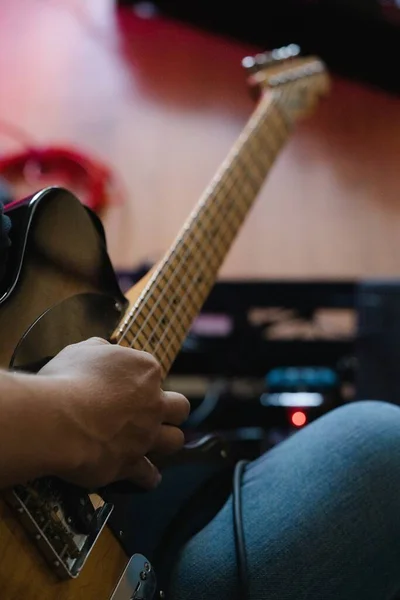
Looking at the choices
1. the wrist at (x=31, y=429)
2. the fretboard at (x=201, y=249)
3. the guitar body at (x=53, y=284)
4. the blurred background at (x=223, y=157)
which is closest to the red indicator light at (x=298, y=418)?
the blurred background at (x=223, y=157)

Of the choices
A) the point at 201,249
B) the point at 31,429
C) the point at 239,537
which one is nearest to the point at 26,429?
the point at 31,429

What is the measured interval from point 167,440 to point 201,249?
0.22m

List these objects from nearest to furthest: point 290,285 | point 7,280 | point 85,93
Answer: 1. point 7,280
2. point 290,285
3. point 85,93

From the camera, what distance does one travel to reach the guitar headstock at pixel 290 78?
0.91 m

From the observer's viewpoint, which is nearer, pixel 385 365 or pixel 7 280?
pixel 7 280

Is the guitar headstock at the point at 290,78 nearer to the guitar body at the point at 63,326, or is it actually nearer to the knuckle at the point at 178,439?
the guitar body at the point at 63,326

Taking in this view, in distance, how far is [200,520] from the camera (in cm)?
56

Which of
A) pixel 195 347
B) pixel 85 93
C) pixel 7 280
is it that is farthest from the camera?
pixel 195 347

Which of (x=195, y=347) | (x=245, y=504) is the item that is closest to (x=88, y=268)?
(x=245, y=504)

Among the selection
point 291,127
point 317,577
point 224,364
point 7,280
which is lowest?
point 224,364

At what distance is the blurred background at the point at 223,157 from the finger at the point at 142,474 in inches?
15.0

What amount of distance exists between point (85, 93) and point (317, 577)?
0.89 m

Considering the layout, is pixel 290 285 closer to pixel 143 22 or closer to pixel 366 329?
pixel 366 329

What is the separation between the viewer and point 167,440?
48 centimetres
